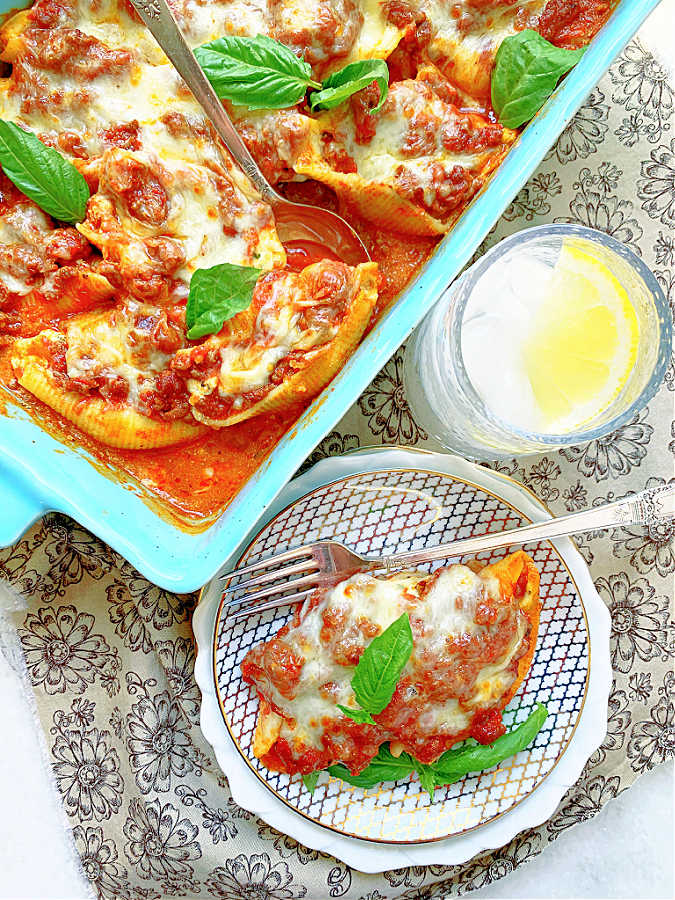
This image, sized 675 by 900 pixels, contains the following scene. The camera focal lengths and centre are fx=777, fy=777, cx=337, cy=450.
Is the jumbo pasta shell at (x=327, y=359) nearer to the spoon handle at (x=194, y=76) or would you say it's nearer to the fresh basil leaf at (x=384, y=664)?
the spoon handle at (x=194, y=76)

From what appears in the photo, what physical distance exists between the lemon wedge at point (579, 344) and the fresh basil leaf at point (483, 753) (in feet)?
2.42

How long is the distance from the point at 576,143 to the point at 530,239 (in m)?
0.55

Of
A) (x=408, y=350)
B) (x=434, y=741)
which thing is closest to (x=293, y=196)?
(x=408, y=350)

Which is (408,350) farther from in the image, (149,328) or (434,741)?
(434,741)

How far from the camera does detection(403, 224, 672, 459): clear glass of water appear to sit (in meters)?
1.71

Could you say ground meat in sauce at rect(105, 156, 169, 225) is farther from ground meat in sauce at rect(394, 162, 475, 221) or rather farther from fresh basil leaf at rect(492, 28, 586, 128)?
fresh basil leaf at rect(492, 28, 586, 128)

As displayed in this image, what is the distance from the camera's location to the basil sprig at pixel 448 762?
1.89 m

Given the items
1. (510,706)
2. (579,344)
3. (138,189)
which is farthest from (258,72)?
(510,706)

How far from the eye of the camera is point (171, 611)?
6.70ft

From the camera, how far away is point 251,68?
1616 mm

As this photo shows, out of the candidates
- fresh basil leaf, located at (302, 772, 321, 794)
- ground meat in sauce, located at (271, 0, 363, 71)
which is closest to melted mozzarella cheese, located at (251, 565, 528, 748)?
fresh basil leaf, located at (302, 772, 321, 794)

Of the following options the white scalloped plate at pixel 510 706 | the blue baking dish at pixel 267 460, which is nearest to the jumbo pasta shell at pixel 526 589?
the white scalloped plate at pixel 510 706

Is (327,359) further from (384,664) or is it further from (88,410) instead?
(384,664)

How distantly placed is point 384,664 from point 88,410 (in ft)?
2.83
